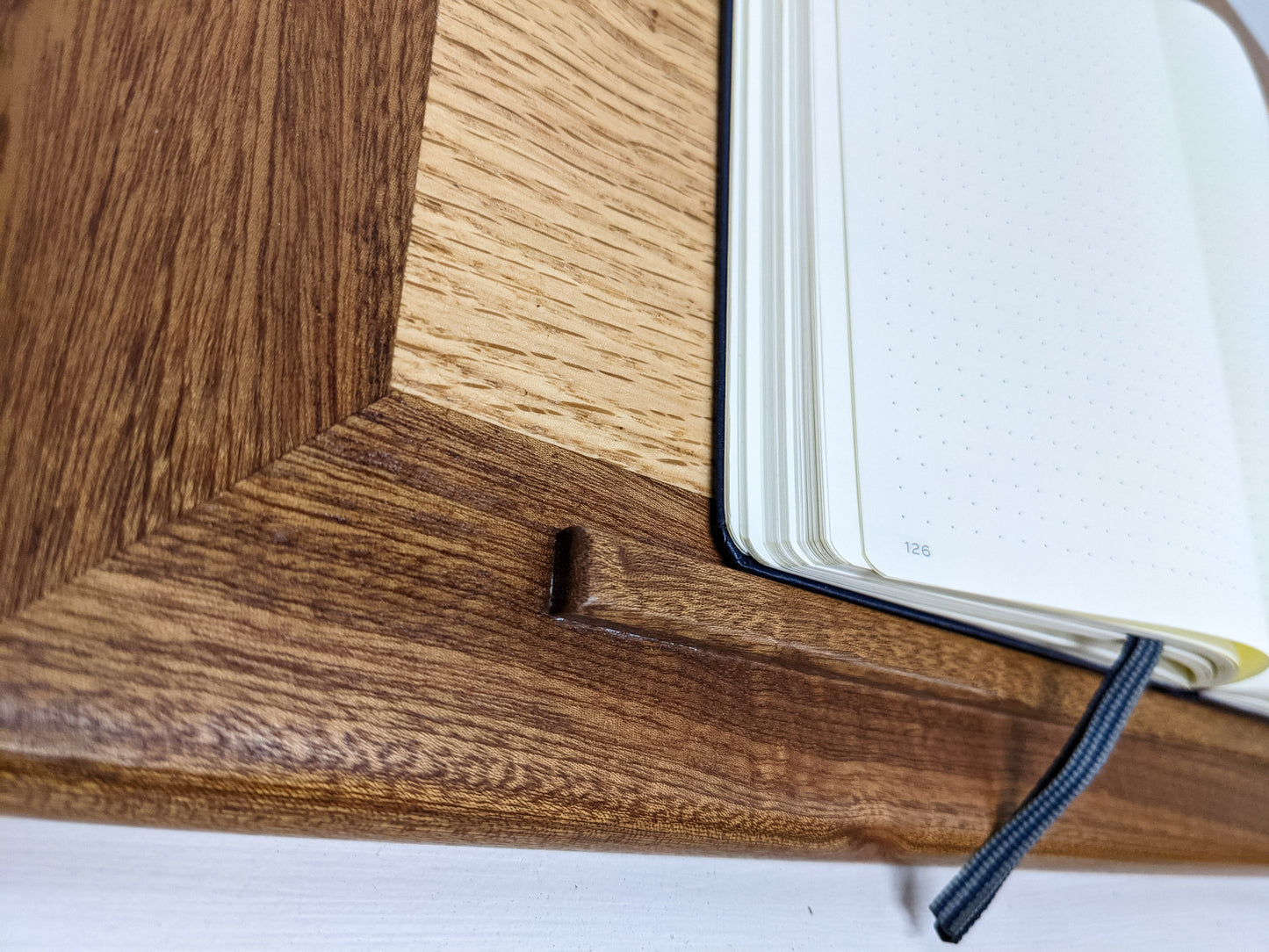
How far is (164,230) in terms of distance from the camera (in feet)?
0.64

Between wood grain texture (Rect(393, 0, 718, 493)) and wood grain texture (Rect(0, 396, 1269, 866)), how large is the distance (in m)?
0.01

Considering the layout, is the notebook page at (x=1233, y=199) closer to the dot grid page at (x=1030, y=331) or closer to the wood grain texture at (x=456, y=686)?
the dot grid page at (x=1030, y=331)

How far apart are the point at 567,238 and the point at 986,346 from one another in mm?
131

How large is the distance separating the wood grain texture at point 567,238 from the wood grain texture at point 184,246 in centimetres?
1

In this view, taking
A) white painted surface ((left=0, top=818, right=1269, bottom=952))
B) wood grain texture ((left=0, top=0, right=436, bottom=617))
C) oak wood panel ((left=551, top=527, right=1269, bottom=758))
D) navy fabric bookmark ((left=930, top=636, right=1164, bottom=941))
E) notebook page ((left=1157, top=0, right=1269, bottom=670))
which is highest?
notebook page ((left=1157, top=0, right=1269, bottom=670))

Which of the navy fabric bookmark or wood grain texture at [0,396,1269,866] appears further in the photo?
the navy fabric bookmark


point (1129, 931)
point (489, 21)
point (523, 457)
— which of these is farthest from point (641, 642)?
point (1129, 931)

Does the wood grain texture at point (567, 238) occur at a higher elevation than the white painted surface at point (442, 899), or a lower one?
higher

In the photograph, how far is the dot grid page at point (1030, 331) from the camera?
0.81 feet

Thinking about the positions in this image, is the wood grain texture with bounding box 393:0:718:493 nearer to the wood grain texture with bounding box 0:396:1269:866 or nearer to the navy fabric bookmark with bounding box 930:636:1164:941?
the wood grain texture with bounding box 0:396:1269:866

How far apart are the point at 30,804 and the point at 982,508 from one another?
0.76ft

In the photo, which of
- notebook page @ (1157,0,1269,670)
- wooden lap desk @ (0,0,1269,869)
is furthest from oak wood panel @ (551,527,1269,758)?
notebook page @ (1157,0,1269,670)

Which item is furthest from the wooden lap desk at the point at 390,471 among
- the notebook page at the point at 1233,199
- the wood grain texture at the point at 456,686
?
the notebook page at the point at 1233,199

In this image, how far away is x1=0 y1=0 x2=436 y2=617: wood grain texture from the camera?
178 millimetres
